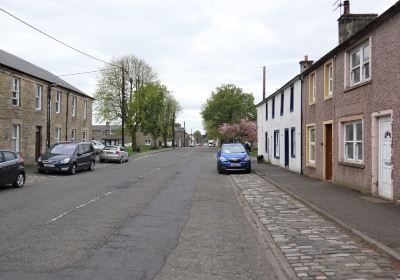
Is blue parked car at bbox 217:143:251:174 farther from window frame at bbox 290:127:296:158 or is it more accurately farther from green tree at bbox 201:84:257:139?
green tree at bbox 201:84:257:139

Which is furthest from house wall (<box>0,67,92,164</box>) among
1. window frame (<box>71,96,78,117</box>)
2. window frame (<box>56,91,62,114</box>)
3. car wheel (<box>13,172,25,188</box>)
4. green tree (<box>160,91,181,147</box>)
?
green tree (<box>160,91,181,147</box>)

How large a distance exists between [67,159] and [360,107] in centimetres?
1450

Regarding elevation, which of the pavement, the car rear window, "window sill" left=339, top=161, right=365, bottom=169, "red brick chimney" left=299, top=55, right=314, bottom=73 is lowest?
the pavement

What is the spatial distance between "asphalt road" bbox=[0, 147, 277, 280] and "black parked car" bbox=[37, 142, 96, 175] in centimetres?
816

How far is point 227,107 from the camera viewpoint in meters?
83.1

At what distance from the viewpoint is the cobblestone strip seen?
229 inches

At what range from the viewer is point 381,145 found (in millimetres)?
12828

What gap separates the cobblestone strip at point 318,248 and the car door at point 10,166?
29.0 ft

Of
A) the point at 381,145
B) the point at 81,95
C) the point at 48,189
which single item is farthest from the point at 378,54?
the point at 81,95

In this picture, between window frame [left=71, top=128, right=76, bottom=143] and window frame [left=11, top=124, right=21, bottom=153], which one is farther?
window frame [left=71, top=128, right=76, bottom=143]

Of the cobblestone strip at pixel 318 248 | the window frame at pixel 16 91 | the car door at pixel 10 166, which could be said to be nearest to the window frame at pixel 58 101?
the window frame at pixel 16 91

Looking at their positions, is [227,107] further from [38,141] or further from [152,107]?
[38,141]

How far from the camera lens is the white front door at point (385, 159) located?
12156 mm

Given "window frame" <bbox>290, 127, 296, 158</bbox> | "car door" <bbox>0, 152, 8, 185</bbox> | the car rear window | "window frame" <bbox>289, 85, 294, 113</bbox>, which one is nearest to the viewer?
"car door" <bbox>0, 152, 8, 185</bbox>
